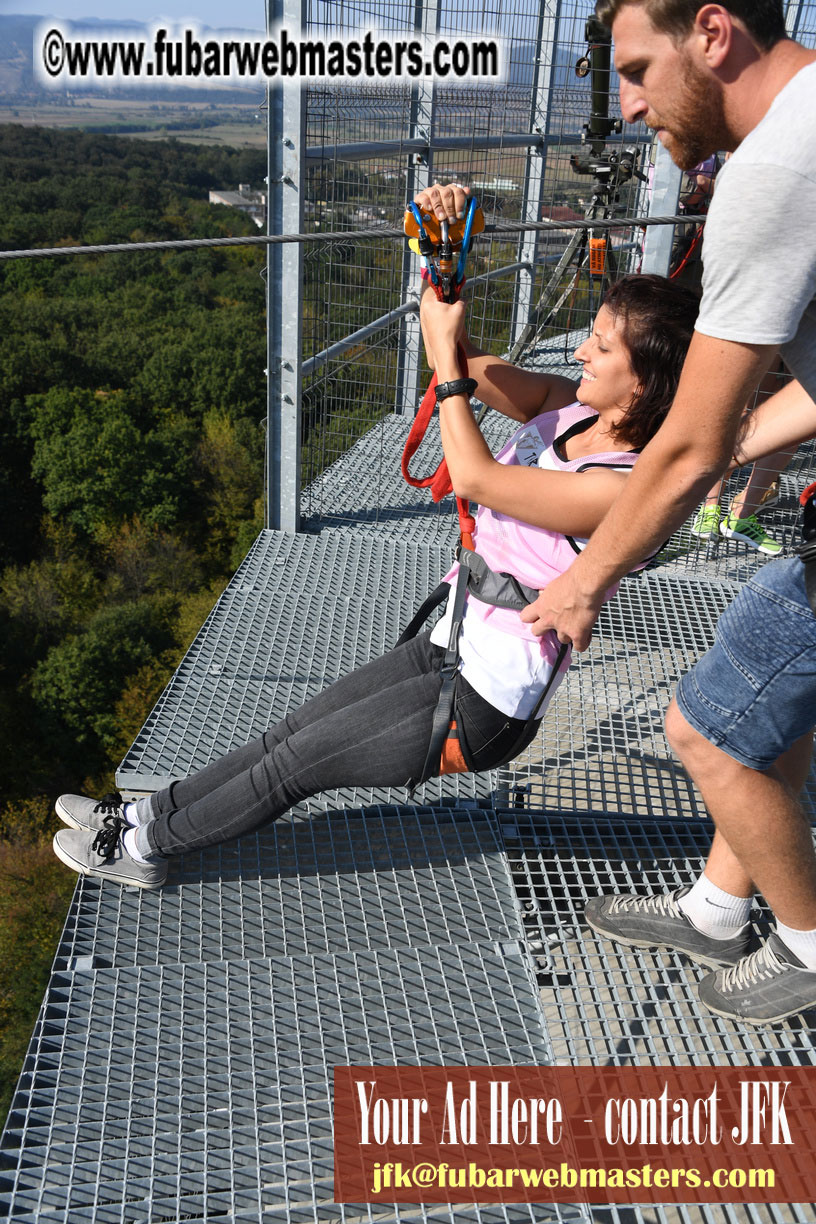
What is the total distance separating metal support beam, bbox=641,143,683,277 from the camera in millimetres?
3139

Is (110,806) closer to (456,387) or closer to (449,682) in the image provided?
(449,682)

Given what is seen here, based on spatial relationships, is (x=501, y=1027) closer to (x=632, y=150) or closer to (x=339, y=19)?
(x=339, y=19)

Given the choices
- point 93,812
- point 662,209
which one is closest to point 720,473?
point 93,812

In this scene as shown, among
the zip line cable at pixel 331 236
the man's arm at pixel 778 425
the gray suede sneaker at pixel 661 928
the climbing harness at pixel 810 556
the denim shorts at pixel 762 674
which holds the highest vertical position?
the zip line cable at pixel 331 236

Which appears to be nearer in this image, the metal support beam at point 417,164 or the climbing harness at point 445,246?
the climbing harness at point 445,246

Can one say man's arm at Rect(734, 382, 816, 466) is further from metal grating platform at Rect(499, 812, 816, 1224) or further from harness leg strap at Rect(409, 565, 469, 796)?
metal grating platform at Rect(499, 812, 816, 1224)

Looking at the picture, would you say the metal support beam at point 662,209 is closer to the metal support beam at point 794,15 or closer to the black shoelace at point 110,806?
the metal support beam at point 794,15

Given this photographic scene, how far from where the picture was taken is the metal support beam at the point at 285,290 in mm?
3080

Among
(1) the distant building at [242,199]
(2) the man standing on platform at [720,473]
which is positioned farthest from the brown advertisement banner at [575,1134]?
(1) the distant building at [242,199]

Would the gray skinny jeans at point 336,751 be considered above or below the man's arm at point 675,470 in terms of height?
below

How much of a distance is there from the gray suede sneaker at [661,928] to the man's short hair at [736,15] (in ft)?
4.85

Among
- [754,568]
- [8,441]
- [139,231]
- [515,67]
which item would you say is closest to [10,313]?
[8,441]

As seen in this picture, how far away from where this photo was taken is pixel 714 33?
1.16 metres

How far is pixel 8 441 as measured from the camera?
30.5 meters
